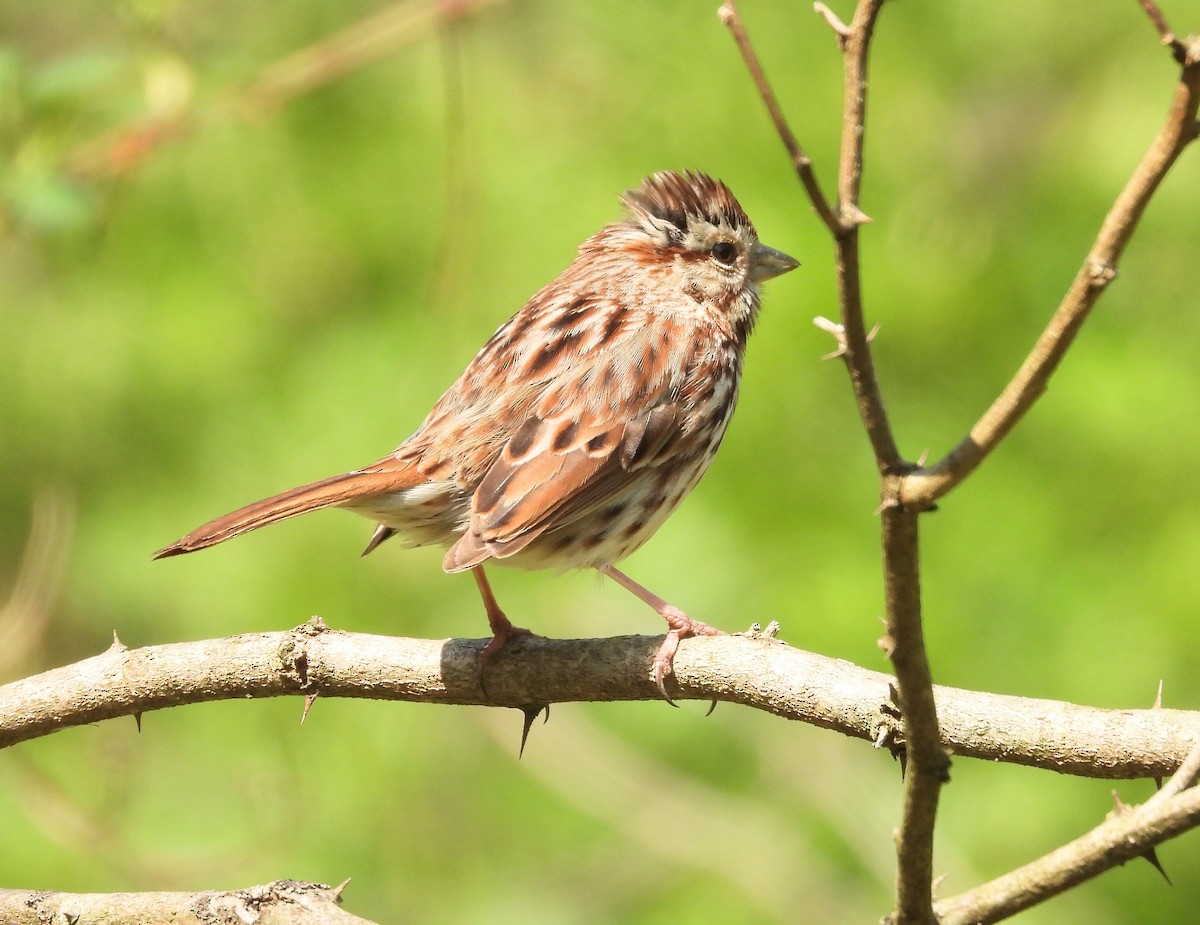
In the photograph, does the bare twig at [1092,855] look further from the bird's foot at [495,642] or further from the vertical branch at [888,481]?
the bird's foot at [495,642]

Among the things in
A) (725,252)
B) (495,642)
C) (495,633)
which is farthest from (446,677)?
(725,252)

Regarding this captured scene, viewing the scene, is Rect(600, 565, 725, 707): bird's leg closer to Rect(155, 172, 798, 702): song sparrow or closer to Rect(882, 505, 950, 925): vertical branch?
Rect(155, 172, 798, 702): song sparrow

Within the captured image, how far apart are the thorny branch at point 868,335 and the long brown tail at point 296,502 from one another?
206cm

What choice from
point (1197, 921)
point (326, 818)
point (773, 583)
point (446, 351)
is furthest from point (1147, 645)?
point (326, 818)

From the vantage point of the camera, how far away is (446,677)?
391 centimetres

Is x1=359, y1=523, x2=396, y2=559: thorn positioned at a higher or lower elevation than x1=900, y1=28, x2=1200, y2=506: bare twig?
higher

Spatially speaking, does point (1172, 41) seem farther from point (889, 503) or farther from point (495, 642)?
point (495, 642)

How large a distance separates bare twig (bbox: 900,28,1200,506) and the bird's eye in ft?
10.3

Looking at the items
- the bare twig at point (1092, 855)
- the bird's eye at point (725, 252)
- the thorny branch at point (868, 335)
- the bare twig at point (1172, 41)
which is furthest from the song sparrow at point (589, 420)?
the bare twig at point (1172, 41)

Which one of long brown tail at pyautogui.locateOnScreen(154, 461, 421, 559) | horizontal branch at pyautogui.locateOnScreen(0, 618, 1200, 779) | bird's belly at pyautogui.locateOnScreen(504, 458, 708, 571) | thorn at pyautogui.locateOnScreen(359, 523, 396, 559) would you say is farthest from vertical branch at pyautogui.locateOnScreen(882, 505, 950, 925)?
thorn at pyautogui.locateOnScreen(359, 523, 396, 559)

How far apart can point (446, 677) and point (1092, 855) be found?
180 centimetres

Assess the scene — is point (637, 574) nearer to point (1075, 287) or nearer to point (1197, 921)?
point (1197, 921)

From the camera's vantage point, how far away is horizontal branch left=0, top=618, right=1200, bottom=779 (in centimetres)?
332

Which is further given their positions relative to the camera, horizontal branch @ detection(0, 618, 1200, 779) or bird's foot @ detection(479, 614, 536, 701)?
bird's foot @ detection(479, 614, 536, 701)
